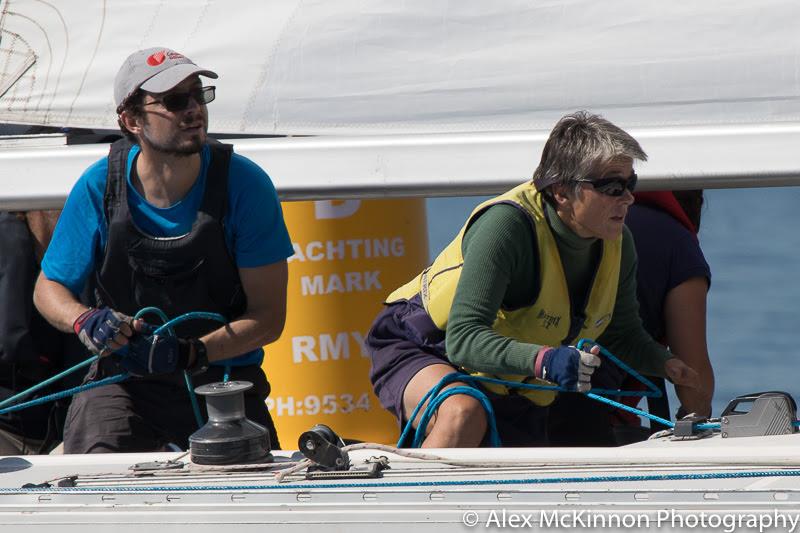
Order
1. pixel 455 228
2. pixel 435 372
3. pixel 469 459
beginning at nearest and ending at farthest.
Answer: pixel 469 459
pixel 435 372
pixel 455 228

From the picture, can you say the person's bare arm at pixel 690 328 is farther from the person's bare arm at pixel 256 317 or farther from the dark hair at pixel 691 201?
the person's bare arm at pixel 256 317

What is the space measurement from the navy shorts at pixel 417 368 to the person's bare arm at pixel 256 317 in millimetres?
A: 218

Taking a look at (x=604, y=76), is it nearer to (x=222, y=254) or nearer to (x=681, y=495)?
(x=222, y=254)

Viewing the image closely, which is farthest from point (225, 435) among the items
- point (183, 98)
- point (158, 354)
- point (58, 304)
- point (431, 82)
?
point (431, 82)

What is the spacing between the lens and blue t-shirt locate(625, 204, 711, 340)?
10.6 feet

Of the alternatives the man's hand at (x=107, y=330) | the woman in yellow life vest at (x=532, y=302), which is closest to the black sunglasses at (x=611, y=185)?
the woman in yellow life vest at (x=532, y=302)

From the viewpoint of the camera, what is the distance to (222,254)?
309 cm

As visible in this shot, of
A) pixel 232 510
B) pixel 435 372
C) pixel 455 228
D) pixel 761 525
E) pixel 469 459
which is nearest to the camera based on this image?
pixel 761 525

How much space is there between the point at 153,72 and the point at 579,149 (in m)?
0.87

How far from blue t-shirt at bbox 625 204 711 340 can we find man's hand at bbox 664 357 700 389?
0.29 metres

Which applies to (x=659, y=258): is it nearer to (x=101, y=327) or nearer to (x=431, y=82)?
(x=431, y=82)

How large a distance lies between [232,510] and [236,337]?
93 centimetres

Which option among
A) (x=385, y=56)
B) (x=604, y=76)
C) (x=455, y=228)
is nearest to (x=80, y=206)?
(x=385, y=56)

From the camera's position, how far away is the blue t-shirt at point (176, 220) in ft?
10.1
